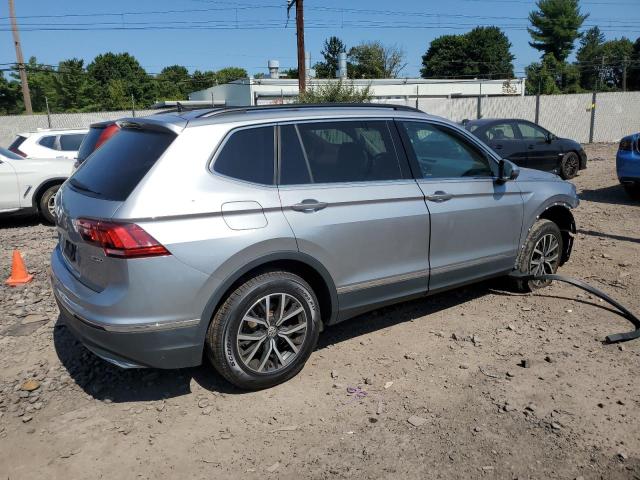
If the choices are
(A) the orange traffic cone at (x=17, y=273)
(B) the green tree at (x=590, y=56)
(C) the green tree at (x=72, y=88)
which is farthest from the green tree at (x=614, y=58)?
(A) the orange traffic cone at (x=17, y=273)

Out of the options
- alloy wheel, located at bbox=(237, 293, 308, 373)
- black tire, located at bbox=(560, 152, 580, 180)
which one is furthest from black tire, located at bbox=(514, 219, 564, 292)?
black tire, located at bbox=(560, 152, 580, 180)

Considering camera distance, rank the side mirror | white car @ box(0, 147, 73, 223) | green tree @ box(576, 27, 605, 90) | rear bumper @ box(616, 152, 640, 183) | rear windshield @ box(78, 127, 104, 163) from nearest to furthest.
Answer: the side mirror, rear windshield @ box(78, 127, 104, 163), white car @ box(0, 147, 73, 223), rear bumper @ box(616, 152, 640, 183), green tree @ box(576, 27, 605, 90)

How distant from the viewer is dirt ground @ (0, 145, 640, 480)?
2.90m

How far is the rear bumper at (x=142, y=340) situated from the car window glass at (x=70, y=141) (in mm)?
9219

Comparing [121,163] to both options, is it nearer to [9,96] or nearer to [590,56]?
[9,96]

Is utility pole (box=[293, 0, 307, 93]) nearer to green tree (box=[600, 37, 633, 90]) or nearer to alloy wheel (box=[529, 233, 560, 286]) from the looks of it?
alloy wheel (box=[529, 233, 560, 286])

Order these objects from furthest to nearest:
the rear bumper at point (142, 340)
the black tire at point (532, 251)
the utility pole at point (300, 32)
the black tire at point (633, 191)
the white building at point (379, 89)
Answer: the white building at point (379, 89)
the utility pole at point (300, 32)
the black tire at point (633, 191)
the black tire at point (532, 251)
the rear bumper at point (142, 340)

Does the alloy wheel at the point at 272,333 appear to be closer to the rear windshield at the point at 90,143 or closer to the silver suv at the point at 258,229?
the silver suv at the point at 258,229

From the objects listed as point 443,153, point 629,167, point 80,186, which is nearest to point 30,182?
point 80,186

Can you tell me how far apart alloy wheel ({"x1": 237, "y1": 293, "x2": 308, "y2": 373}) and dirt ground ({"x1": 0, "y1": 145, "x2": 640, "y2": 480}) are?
231 mm

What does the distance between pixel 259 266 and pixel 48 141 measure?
385 inches

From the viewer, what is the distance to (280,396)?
3570mm

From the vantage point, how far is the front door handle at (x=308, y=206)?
351 cm

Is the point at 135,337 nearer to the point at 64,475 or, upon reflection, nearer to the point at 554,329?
the point at 64,475
